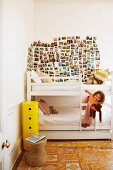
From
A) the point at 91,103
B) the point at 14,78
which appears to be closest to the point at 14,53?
the point at 14,78

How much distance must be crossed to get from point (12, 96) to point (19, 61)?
66 centimetres

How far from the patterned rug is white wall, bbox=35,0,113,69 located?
2.31 meters

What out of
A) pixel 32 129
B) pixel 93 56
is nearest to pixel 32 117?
pixel 32 129

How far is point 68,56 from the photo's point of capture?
4312 mm

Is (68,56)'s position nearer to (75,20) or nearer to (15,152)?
(75,20)

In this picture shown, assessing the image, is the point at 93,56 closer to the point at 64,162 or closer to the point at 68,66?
the point at 68,66

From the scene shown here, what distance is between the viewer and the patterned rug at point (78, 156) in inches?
95.3

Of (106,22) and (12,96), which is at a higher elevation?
(106,22)

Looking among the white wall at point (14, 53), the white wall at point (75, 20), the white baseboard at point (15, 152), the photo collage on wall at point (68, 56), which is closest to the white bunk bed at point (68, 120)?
the white wall at point (14, 53)

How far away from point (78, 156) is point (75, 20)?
2.93 meters

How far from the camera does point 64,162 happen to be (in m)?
2.54

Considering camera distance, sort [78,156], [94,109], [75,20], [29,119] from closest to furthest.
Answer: [78,156], [29,119], [94,109], [75,20]

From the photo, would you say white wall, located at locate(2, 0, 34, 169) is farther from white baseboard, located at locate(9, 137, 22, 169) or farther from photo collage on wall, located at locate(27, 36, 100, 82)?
photo collage on wall, located at locate(27, 36, 100, 82)

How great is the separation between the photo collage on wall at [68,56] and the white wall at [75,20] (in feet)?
0.47
